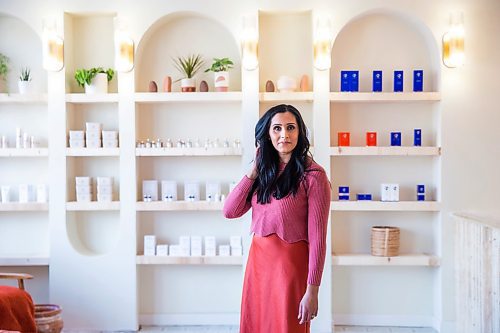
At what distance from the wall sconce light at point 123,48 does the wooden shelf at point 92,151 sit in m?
0.61

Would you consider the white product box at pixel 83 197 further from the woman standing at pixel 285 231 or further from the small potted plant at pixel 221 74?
the woman standing at pixel 285 231

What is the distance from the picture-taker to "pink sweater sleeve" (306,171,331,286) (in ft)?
6.73

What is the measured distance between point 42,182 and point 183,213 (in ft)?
3.78

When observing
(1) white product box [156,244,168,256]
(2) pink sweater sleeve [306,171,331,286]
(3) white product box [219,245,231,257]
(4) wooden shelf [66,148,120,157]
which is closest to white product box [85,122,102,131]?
(4) wooden shelf [66,148,120,157]

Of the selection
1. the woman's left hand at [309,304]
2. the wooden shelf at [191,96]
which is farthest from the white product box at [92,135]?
the woman's left hand at [309,304]

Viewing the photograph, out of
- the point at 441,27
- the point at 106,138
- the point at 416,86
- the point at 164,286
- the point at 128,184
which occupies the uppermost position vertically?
the point at 441,27

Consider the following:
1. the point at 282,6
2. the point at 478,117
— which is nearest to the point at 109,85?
the point at 282,6

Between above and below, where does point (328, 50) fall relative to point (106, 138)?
above

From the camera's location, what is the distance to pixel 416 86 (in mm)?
4281

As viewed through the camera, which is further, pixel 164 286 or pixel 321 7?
pixel 164 286

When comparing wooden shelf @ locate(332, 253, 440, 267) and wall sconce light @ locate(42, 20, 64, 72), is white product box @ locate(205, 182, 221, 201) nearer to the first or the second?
wooden shelf @ locate(332, 253, 440, 267)

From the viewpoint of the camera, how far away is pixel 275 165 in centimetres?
219

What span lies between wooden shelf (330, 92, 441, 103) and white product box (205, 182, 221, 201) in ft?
3.59

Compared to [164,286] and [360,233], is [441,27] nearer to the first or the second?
[360,233]
